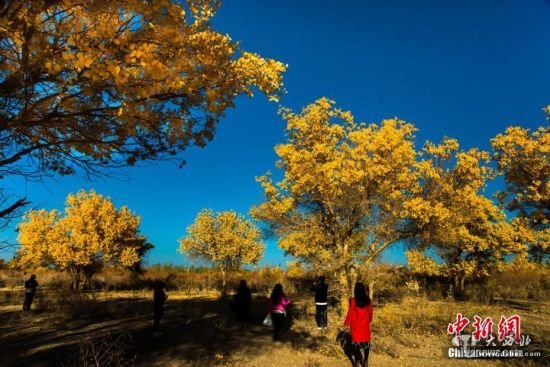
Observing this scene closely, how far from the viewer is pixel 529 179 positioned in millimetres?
20453

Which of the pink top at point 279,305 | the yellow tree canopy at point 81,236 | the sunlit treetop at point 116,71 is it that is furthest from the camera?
the yellow tree canopy at point 81,236

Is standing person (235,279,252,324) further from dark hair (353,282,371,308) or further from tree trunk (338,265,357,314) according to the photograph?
dark hair (353,282,371,308)

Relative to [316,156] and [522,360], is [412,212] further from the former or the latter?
[522,360]

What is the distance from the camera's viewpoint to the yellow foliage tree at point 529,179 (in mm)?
19812

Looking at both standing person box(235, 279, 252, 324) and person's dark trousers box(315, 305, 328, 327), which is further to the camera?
standing person box(235, 279, 252, 324)

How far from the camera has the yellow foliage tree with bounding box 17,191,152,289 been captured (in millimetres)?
33281

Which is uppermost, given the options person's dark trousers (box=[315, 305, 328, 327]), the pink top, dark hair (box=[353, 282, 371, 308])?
dark hair (box=[353, 282, 371, 308])

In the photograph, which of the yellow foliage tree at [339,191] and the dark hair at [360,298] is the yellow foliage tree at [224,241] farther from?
the dark hair at [360,298]

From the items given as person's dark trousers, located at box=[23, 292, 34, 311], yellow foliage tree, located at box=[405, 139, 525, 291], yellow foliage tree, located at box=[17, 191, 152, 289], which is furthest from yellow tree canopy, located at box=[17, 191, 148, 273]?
yellow foliage tree, located at box=[405, 139, 525, 291]

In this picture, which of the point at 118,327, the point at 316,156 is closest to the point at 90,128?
the point at 118,327

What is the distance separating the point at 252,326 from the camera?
14359 mm

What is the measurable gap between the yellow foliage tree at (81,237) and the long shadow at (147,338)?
56.5 ft

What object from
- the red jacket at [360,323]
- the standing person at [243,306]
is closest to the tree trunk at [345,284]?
the standing person at [243,306]

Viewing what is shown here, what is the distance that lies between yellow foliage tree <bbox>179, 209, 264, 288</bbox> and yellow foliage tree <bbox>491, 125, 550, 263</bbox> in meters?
24.7
